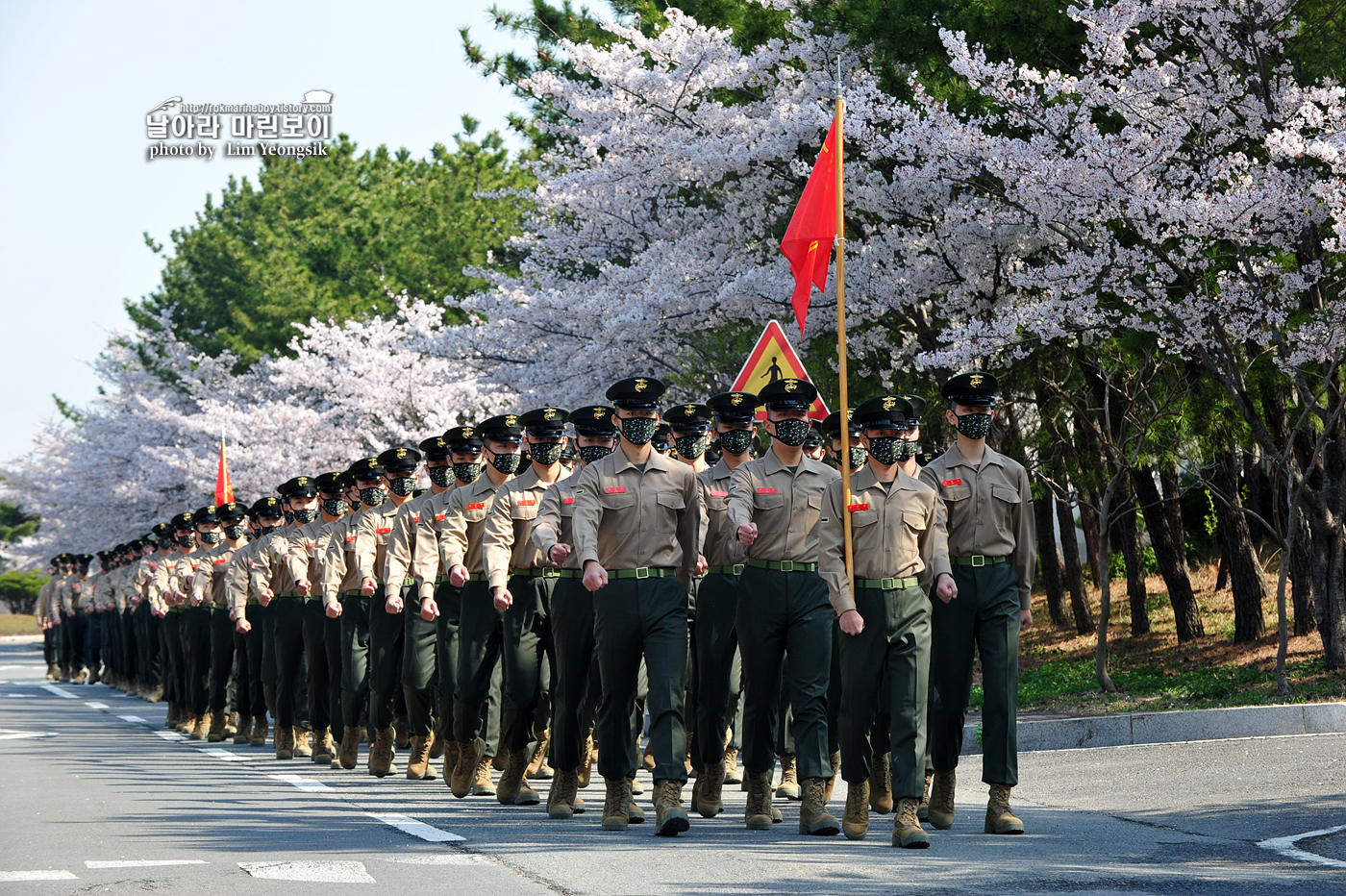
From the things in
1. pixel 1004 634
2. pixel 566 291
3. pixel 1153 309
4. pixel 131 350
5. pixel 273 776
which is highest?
pixel 131 350

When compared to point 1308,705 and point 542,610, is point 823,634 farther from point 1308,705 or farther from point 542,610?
point 1308,705

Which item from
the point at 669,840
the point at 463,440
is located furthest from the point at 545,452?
the point at 669,840

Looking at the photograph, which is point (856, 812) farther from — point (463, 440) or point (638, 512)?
point (463, 440)

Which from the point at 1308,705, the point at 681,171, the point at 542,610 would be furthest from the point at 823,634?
the point at 681,171

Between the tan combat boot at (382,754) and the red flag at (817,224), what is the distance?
172 inches

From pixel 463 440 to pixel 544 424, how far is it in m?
1.13

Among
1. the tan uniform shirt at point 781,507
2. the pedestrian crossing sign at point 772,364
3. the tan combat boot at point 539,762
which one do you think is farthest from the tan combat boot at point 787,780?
the pedestrian crossing sign at point 772,364

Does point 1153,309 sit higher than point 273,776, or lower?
higher

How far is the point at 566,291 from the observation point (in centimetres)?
2197

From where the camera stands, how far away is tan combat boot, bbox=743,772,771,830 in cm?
870

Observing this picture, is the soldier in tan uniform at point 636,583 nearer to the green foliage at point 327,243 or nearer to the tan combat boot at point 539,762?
→ the tan combat boot at point 539,762

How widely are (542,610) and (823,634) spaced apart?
91.3 inches

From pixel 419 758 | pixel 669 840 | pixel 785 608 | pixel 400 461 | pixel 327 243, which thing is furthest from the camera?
pixel 327 243

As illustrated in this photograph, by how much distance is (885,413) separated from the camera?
8594mm
